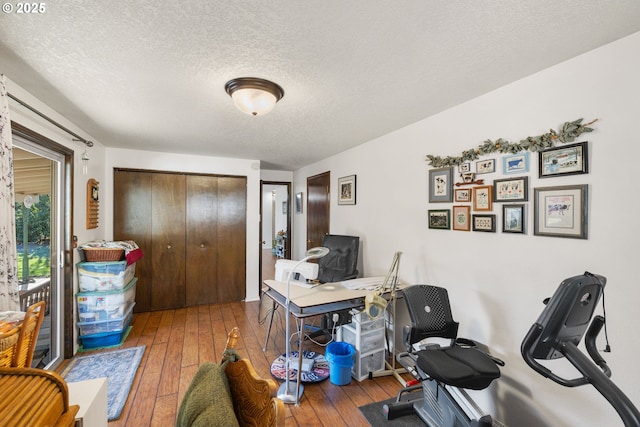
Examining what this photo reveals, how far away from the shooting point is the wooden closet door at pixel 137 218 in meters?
3.78

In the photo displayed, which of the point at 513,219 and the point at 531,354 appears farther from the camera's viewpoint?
the point at 513,219

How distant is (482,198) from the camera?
2.01m

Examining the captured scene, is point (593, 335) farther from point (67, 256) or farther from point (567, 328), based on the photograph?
point (67, 256)

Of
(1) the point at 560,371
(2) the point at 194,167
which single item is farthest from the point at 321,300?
(2) the point at 194,167

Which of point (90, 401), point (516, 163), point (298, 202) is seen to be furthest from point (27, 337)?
point (298, 202)

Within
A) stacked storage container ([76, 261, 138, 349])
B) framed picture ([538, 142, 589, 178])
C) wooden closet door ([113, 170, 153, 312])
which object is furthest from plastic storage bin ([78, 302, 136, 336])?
framed picture ([538, 142, 589, 178])

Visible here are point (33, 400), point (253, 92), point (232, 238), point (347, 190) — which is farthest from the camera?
Answer: point (232, 238)

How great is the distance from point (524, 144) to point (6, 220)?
3.13m

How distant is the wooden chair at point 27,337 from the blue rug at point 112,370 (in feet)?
3.30

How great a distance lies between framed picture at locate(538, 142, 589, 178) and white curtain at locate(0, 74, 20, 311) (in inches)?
122

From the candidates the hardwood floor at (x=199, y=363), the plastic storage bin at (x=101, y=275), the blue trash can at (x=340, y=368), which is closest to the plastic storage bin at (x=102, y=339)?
the hardwood floor at (x=199, y=363)

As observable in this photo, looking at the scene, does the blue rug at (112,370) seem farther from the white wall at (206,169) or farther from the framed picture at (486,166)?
the framed picture at (486,166)

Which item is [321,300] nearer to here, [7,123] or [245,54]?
[245,54]

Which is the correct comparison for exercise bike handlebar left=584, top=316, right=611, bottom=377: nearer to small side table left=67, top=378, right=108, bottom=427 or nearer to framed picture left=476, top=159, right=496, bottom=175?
framed picture left=476, top=159, right=496, bottom=175
